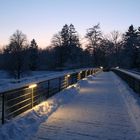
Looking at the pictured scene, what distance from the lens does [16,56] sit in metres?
67.4

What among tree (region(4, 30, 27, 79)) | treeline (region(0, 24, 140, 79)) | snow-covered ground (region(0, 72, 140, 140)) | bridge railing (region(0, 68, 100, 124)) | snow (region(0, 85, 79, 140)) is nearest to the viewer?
snow (region(0, 85, 79, 140))

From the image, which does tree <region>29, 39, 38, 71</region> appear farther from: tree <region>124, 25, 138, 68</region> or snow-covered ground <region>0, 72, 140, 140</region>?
snow-covered ground <region>0, 72, 140, 140</region>

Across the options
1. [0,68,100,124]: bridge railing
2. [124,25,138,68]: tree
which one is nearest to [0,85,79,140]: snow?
[0,68,100,124]: bridge railing

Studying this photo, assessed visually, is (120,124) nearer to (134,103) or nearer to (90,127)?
(90,127)

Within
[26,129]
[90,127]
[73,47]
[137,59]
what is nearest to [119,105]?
[90,127]

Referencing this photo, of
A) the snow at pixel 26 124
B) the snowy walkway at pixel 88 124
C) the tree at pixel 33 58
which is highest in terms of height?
the tree at pixel 33 58

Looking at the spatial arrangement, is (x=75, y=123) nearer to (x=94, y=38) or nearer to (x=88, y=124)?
(x=88, y=124)

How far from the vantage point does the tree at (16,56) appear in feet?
210

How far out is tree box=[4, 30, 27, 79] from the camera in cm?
6406

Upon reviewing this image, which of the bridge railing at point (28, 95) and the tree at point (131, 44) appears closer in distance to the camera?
the bridge railing at point (28, 95)

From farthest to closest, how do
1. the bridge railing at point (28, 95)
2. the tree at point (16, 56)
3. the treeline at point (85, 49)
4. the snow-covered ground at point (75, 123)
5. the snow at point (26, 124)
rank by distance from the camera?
the treeline at point (85, 49)
the tree at point (16, 56)
the bridge railing at point (28, 95)
the snow-covered ground at point (75, 123)
the snow at point (26, 124)

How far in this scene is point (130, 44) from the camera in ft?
293

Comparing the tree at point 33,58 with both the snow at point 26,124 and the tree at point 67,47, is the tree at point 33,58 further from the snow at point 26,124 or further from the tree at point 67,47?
the snow at point 26,124

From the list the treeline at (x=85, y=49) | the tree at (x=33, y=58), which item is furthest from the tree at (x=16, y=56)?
the tree at (x=33, y=58)
